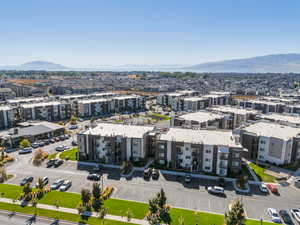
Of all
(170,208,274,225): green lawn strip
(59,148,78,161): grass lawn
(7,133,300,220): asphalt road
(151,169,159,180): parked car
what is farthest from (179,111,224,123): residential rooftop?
(170,208,274,225): green lawn strip

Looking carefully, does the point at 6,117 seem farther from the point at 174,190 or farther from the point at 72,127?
the point at 174,190

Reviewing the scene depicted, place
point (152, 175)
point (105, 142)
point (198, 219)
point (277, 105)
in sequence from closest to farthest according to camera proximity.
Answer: point (198, 219) → point (152, 175) → point (105, 142) → point (277, 105)

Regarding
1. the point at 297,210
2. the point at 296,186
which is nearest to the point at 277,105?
the point at 296,186

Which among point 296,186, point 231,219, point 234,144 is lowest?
point 296,186

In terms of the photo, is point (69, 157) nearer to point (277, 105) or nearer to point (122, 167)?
point (122, 167)

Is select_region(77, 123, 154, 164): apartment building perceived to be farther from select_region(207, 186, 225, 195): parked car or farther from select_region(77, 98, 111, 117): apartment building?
select_region(77, 98, 111, 117): apartment building

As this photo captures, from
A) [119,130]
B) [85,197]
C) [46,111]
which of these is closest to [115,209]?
[85,197]
